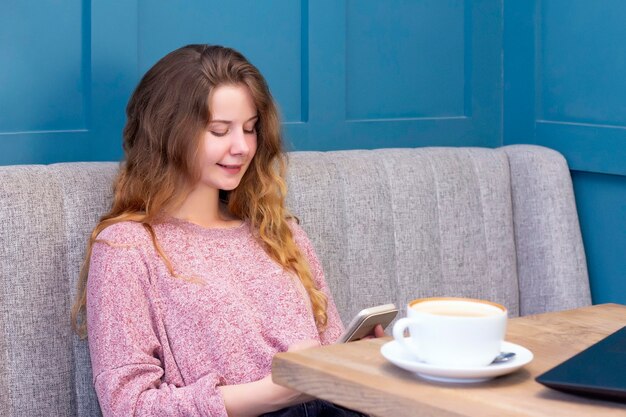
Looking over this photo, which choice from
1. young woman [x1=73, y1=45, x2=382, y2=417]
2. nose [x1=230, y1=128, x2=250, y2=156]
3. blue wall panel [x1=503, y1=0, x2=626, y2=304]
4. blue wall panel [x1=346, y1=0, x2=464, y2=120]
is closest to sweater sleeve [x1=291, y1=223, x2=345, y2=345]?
young woman [x1=73, y1=45, x2=382, y2=417]

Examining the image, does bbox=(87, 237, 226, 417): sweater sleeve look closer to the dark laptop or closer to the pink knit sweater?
the pink knit sweater

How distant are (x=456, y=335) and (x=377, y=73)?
4.79 ft

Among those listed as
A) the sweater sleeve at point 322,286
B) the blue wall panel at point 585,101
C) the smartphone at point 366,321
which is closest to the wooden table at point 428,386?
the smartphone at point 366,321

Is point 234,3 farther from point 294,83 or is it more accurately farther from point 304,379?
point 304,379

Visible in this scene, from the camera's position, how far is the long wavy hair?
1768 mm

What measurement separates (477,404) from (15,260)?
0.97m

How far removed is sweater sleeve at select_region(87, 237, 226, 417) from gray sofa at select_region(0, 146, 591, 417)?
0.14 m

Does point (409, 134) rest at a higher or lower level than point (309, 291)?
higher

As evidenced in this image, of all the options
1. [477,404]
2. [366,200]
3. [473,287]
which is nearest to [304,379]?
[477,404]

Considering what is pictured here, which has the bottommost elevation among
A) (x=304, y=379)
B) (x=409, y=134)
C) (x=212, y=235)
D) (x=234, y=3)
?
(x=304, y=379)

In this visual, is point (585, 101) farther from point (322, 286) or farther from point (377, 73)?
point (322, 286)

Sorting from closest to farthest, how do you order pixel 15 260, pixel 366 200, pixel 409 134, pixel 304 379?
pixel 304 379, pixel 15 260, pixel 366 200, pixel 409 134

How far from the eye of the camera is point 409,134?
253 centimetres

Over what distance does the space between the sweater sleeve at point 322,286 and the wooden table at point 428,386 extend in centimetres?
56
